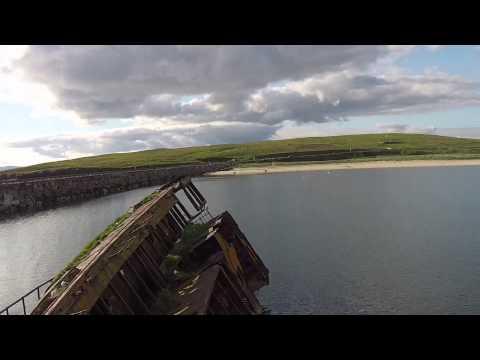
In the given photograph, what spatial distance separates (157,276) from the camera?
795 inches

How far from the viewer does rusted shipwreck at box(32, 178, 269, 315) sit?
13.8 meters

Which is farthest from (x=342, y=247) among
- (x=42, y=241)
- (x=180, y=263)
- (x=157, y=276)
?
(x=42, y=241)

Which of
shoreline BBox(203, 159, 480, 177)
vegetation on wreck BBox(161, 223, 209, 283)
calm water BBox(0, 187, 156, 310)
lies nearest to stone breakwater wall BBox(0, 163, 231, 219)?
calm water BBox(0, 187, 156, 310)

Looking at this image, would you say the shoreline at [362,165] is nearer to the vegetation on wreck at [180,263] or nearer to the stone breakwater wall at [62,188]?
the stone breakwater wall at [62,188]

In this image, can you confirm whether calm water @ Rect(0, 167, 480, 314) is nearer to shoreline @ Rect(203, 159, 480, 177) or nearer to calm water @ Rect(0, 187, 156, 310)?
calm water @ Rect(0, 187, 156, 310)

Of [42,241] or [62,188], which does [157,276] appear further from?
[62,188]

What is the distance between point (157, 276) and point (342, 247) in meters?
24.8

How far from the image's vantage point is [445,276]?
31.5 metres

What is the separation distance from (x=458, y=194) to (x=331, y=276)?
183ft

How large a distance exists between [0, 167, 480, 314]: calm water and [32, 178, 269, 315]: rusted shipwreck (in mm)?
5488

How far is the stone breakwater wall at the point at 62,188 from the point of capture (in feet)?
283
